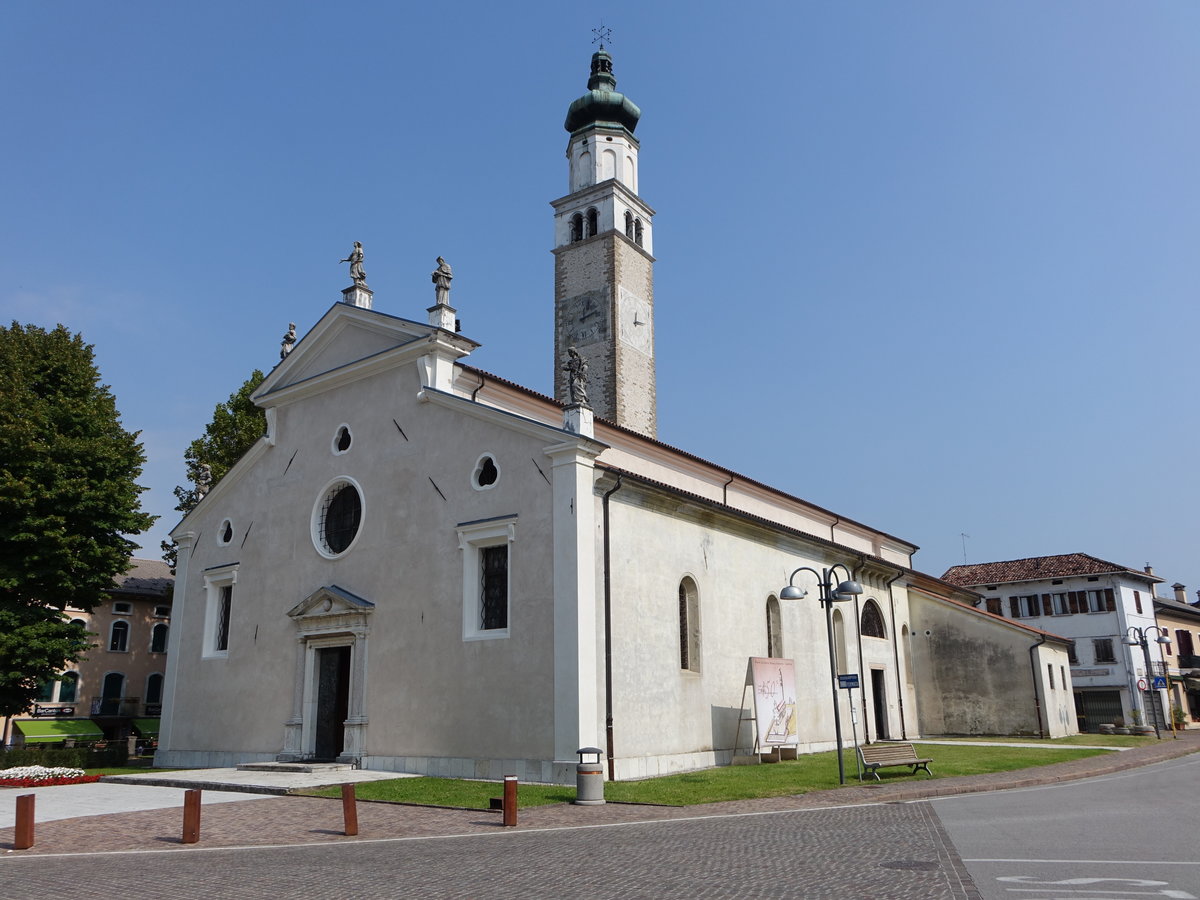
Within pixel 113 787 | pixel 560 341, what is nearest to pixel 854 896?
pixel 113 787

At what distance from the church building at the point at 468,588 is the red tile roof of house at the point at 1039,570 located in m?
28.0

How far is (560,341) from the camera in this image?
1638 inches

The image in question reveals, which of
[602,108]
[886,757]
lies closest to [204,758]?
[886,757]

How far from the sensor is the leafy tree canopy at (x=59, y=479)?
27.0 m

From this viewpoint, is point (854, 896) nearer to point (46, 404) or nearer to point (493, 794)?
point (493, 794)

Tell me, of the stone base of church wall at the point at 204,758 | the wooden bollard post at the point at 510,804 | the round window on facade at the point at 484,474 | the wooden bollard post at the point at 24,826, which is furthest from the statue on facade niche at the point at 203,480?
the wooden bollard post at the point at 510,804

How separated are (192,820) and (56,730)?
33323 mm

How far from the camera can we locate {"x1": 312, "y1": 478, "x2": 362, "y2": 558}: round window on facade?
2284 cm

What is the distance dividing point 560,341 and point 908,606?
18682 millimetres

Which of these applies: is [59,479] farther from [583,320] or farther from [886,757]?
[886,757]

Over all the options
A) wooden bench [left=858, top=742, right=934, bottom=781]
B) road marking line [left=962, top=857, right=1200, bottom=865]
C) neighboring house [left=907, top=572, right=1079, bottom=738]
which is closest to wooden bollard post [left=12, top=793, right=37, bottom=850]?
road marking line [left=962, top=857, right=1200, bottom=865]

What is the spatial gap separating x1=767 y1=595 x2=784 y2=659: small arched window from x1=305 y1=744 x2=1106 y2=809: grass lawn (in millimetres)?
3336

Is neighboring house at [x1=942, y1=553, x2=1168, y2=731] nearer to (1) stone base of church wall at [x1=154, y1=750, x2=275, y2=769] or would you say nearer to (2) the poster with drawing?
(2) the poster with drawing

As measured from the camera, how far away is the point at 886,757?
18.3 meters
